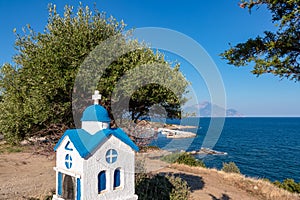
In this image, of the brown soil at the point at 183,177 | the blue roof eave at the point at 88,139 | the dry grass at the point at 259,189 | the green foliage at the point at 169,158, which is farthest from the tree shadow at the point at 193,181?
the blue roof eave at the point at 88,139

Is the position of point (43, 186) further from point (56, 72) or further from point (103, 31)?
point (103, 31)

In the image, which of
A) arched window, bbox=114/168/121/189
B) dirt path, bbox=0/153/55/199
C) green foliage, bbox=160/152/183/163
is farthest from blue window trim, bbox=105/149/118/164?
green foliage, bbox=160/152/183/163

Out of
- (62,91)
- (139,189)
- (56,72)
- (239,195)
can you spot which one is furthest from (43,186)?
(239,195)

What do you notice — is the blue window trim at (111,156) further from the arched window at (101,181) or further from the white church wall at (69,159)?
the white church wall at (69,159)

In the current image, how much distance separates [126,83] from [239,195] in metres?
10.3

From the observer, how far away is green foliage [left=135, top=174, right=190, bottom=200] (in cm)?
1153

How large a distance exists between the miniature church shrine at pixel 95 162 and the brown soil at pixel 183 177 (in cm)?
521

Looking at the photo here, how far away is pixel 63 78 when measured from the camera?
32.1 ft

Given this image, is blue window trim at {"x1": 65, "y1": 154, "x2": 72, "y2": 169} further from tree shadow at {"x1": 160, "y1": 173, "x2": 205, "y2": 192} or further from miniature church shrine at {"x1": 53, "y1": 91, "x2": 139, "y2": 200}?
tree shadow at {"x1": 160, "y1": 173, "x2": 205, "y2": 192}

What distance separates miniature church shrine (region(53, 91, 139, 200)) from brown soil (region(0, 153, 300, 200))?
5.21 meters

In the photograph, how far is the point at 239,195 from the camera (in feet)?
47.7

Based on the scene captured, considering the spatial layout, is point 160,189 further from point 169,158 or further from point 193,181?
point 169,158

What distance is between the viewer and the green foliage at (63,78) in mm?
9859

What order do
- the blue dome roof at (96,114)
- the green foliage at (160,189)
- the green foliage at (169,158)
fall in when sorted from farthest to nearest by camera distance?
the green foliage at (169,158), the green foliage at (160,189), the blue dome roof at (96,114)
